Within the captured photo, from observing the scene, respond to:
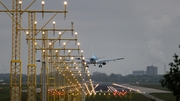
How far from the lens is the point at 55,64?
93312mm

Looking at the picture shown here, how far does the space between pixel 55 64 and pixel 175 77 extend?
2264 inches

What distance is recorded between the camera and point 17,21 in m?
53.6

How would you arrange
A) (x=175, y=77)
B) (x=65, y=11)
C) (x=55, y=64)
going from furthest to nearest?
(x=55, y=64) < (x=65, y=11) < (x=175, y=77)

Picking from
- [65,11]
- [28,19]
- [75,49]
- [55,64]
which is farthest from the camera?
[55,64]

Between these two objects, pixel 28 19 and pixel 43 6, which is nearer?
pixel 43 6

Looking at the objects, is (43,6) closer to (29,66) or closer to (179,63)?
(29,66)

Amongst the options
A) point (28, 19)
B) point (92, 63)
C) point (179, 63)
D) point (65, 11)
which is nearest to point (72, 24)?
point (28, 19)

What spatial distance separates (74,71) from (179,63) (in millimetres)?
86509

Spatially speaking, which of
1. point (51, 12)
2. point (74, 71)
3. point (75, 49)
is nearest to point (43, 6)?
point (51, 12)

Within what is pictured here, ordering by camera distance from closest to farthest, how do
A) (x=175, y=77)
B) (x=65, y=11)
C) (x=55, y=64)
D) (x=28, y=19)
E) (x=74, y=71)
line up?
(x=175, y=77) → (x=65, y=11) → (x=28, y=19) → (x=55, y=64) → (x=74, y=71)

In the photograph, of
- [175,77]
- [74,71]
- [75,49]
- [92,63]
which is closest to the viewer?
[175,77]

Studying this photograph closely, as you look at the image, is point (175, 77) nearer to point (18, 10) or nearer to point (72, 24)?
point (18, 10)

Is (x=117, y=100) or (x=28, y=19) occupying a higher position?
(x=28, y=19)

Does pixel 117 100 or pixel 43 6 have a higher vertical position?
pixel 43 6
